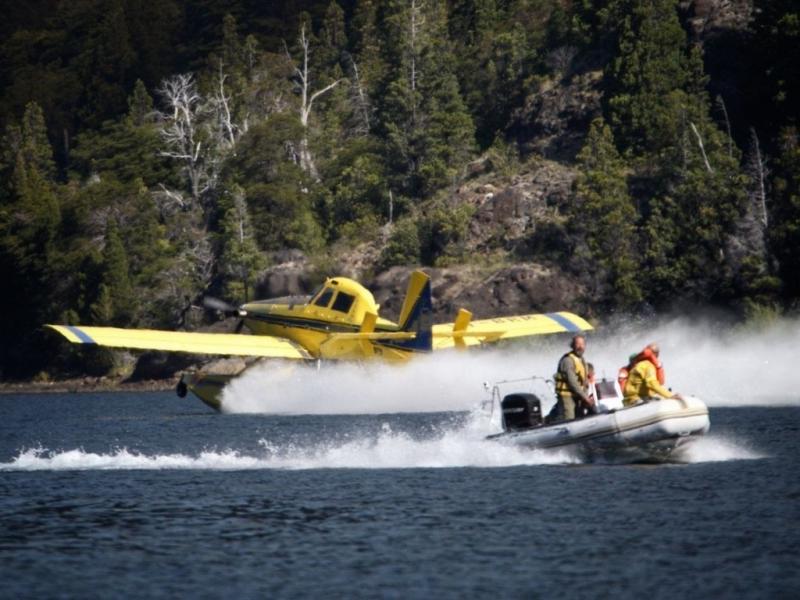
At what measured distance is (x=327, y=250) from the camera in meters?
72.6

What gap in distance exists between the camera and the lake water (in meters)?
15.0

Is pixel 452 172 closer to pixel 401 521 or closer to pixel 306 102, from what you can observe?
pixel 306 102

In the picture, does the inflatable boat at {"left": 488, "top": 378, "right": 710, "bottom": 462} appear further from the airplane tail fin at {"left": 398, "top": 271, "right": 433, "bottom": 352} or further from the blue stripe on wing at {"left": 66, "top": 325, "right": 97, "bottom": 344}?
the blue stripe on wing at {"left": 66, "top": 325, "right": 97, "bottom": 344}

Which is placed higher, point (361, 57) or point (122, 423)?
point (361, 57)

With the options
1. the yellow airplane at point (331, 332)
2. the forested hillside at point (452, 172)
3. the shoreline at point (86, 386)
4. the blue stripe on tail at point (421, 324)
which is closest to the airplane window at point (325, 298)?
the yellow airplane at point (331, 332)

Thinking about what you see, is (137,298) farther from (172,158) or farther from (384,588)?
(384,588)

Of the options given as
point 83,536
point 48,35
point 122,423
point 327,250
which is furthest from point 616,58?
→ point 48,35

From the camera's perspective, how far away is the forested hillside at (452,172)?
5859 centimetres

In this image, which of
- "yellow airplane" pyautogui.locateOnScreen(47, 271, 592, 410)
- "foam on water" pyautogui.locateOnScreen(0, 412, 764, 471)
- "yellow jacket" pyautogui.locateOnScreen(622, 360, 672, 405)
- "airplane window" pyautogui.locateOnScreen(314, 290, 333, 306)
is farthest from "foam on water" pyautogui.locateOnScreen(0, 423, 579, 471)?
"airplane window" pyautogui.locateOnScreen(314, 290, 333, 306)

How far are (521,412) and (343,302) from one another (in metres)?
17.0

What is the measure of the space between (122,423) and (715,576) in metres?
25.8

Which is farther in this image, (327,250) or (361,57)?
(361,57)

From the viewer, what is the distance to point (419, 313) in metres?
37.0

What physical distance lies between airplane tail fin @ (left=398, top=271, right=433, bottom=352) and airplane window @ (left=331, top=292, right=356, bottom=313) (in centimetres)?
206
